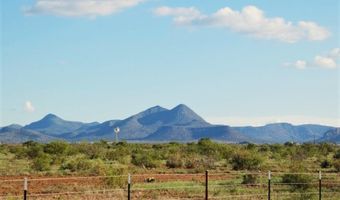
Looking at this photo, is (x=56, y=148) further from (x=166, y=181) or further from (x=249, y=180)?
(x=249, y=180)

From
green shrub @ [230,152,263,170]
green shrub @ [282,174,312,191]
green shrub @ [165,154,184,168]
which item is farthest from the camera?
green shrub @ [165,154,184,168]

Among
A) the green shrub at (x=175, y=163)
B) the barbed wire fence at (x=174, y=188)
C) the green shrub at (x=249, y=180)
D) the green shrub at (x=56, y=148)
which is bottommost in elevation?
the barbed wire fence at (x=174, y=188)

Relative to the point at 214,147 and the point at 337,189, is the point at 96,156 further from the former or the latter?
the point at 337,189

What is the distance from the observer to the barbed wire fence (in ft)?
87.2

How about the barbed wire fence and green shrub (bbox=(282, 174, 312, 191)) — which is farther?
green shrub (bbox=(282, 174, 312, 191))

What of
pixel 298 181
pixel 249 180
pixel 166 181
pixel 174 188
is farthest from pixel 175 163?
pixel 174 188

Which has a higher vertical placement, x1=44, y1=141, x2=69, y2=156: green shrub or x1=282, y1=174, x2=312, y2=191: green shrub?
x1=44, y1=141, x2=69, y2=156: green shrub

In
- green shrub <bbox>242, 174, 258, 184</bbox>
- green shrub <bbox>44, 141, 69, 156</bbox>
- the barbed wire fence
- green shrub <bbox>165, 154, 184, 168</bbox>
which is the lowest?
the barbed wire fence

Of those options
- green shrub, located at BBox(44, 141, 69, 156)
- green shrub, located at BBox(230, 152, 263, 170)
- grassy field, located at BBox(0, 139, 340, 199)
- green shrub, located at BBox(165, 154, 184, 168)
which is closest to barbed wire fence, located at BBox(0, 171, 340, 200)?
grassy field, located at BBox(0, 139, 340, 199)

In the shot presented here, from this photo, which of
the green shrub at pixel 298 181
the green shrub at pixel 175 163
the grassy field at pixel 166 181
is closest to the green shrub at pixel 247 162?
the grassy field at pixel 166 181

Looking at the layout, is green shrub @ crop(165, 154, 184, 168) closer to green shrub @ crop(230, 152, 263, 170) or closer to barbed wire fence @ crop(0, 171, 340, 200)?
green shrub @ crop(230, 152, 263, 170)

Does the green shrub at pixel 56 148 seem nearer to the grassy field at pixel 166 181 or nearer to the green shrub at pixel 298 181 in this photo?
the grassy field at pixel 166 181

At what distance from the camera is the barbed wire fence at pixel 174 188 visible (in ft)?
87.2

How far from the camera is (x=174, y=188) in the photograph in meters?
30.3
